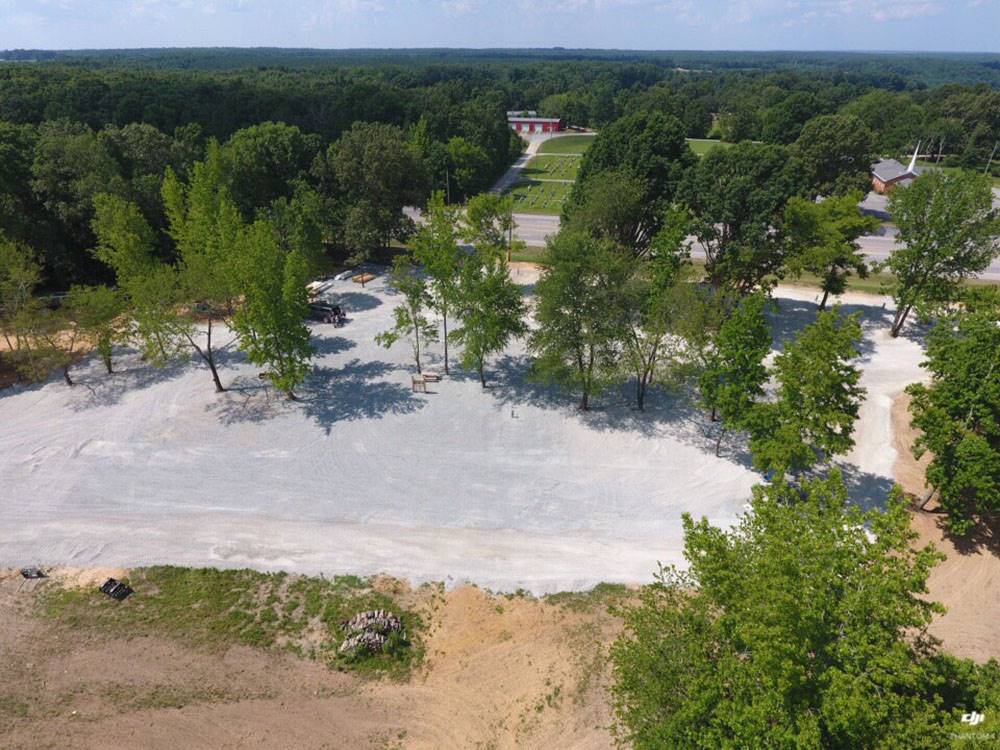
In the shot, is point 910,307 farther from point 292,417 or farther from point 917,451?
point 292,417

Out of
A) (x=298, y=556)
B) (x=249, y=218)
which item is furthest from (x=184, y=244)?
(x=298, y=556)

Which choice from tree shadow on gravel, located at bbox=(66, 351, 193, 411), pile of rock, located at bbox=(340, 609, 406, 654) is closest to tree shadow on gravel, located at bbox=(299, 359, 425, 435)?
tree shadow on gravel, located at bbox=(66, 351, 193, 411)

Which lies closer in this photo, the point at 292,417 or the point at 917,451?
the point at 917,451

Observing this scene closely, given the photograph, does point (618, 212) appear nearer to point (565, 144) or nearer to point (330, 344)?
point (330, 344)

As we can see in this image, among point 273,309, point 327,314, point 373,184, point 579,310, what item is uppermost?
point 373,184

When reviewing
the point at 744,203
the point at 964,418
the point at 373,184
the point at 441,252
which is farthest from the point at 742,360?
the point at 373,184

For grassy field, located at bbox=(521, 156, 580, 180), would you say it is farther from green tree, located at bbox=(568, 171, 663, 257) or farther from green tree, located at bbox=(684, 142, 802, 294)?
green tree, located at bbox=(684, 142, 802, 294)
